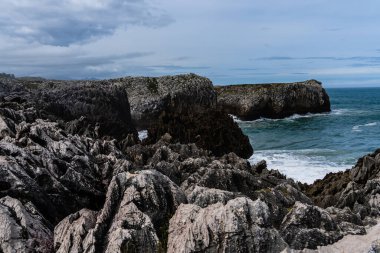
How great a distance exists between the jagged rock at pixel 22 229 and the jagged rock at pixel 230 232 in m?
3.72

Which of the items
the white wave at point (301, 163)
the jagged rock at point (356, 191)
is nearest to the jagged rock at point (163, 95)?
the white wave at point (301, 163)

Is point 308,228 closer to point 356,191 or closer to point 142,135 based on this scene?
point 356,191

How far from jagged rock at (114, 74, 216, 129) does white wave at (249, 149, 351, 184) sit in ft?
68.3

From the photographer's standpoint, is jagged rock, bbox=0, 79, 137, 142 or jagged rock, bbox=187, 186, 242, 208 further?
jagged rock, bbox=0, 79, 137, 142

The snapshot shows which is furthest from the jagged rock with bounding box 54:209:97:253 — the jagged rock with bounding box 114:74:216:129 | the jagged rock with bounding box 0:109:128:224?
the jagged rock with bounding box 114:74:216:129

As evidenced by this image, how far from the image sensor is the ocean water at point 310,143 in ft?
127

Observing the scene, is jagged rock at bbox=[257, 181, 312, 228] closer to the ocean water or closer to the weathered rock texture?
the ocean water

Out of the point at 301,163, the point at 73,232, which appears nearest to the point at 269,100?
the point at 301,163

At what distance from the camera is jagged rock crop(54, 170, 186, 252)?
36.2 feet

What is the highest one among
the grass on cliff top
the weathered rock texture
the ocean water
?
the grass on cliff top

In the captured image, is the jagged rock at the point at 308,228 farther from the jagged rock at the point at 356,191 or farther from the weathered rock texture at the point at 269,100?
the weathered rock texture at the point at 269,100

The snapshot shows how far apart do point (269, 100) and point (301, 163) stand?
52.0 metres

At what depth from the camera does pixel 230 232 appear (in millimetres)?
10750

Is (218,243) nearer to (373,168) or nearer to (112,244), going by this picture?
(112,244)
